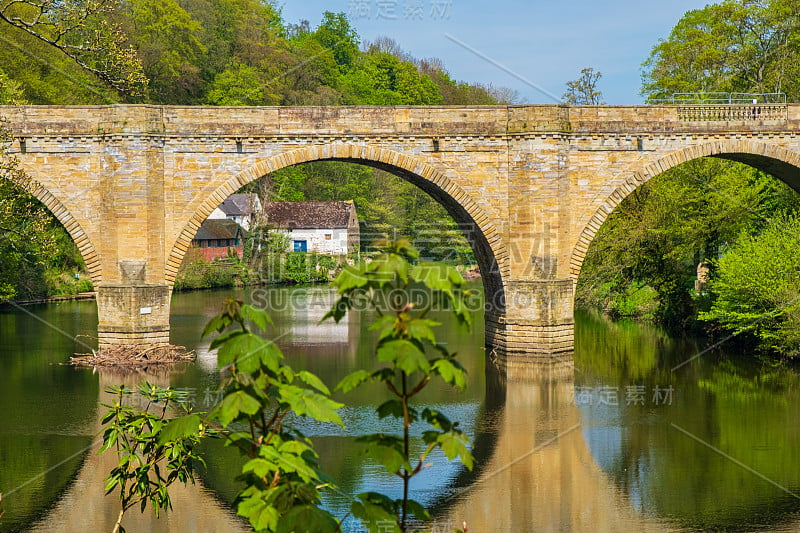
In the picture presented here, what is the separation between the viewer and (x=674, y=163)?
23.7 meters

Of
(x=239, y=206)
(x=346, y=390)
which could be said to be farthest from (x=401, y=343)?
(x=239, y=206)

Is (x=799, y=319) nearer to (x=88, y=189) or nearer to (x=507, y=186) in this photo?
(x=507, y=186)

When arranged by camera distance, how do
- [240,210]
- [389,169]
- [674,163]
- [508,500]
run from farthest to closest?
[240,210] < [389,169] < [674,163] < [508,500]

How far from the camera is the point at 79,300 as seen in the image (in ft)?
127

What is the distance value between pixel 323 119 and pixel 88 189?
223 inches

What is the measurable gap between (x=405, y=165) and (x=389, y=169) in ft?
3.05

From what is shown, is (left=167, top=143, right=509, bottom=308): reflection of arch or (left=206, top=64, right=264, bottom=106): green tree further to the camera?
(left=206, top=64, right=264, bottom=106): green tree

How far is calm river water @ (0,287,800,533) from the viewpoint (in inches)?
453

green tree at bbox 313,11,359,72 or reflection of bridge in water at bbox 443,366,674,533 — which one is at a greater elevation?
green tree at bbox 313,11,359,72

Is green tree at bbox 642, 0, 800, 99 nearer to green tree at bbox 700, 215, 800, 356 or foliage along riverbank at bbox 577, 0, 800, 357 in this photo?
foliage along riverbank at bbox 577, 0, 800, 357

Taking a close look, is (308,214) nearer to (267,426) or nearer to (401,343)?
(267,426)

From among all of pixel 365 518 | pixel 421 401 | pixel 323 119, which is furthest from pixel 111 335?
pixel 365 518

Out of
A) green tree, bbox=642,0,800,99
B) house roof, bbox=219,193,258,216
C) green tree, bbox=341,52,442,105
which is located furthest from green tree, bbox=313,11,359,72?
green tree, bbox=642,0,800,99

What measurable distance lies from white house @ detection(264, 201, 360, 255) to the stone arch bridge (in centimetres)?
3370
